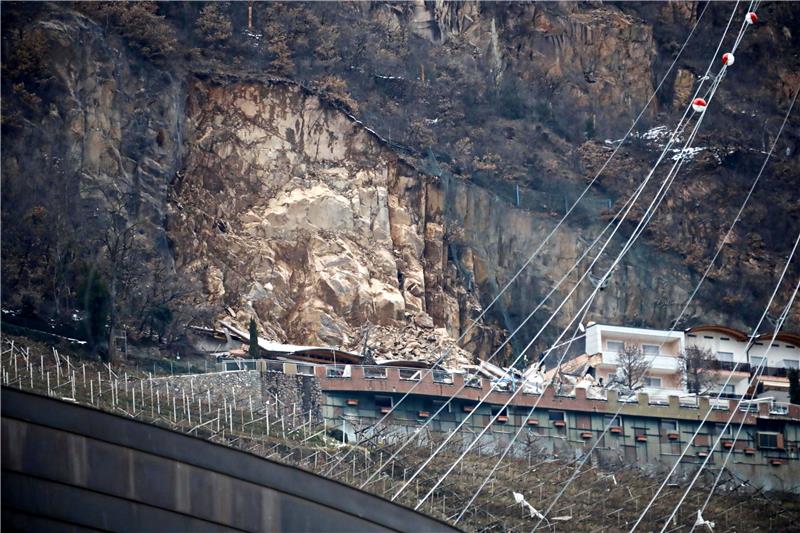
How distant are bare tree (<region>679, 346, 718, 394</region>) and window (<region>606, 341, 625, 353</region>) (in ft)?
8.40

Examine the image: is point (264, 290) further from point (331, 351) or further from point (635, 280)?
point (635, 280)

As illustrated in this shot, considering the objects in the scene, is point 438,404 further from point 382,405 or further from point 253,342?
point 253,342

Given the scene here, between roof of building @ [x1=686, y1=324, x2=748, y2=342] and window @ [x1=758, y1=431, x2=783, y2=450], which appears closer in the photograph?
window @ [x1=758, y1=431, x2=783, y2=450]

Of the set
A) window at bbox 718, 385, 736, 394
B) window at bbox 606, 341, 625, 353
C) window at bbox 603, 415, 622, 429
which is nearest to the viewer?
window at bbox 603, 415, 622, 429

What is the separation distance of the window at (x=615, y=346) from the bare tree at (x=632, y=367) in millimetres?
634

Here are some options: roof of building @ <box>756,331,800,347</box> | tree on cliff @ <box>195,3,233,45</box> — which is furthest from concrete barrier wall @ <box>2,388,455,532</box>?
roof of building @ <box>756,331,800,347</box>

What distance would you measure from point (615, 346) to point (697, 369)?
3597mm

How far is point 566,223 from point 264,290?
17324 mm

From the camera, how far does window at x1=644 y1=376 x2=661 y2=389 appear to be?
287 feet

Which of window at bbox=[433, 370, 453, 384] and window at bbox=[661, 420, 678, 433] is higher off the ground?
window at bbox=[433, 370, 453, 384]

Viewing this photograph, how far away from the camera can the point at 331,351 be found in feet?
253

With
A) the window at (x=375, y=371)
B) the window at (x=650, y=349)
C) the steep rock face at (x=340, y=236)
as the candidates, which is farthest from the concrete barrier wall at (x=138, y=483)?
the window at (x=650, y=349)

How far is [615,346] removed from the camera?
88.5 meters

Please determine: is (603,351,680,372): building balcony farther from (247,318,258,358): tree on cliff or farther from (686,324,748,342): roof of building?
(247,318,258,358): tree on cliff
